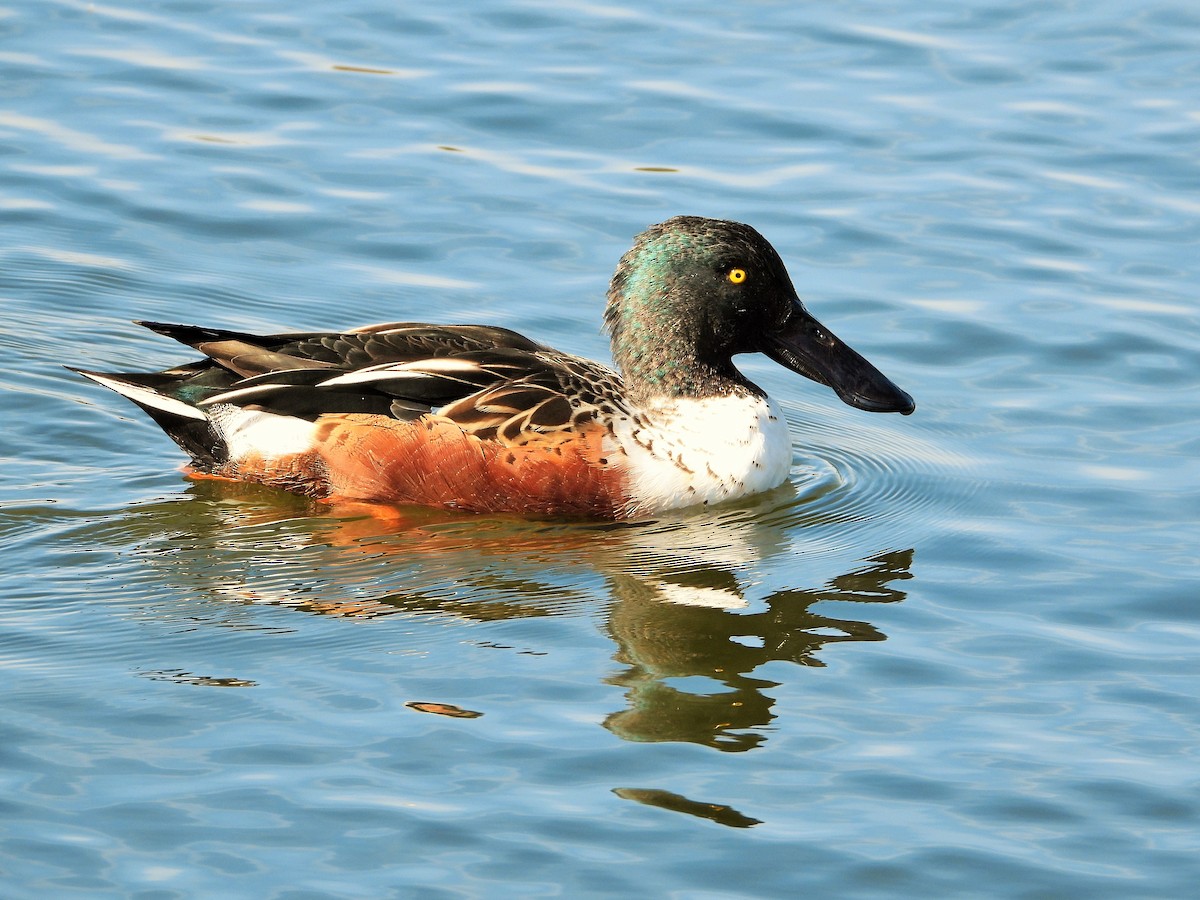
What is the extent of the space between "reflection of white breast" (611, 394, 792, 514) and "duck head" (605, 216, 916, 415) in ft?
0.43

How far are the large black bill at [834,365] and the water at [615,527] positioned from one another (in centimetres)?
44

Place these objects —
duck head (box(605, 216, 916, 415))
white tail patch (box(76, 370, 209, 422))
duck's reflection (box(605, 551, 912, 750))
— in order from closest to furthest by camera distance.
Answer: duck's reflection (box(605, 551, 912, 750)), white tail patch (box(76, 370, 209, 422)), duck head (box(605, 216, 916, 415))

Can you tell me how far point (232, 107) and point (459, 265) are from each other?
2751mm

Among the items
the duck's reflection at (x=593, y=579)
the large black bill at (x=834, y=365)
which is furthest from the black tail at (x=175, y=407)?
the large black bill at (x=834, y=365)

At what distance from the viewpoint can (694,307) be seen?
29.4ft

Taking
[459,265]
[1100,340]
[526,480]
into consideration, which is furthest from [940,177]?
[526,480]

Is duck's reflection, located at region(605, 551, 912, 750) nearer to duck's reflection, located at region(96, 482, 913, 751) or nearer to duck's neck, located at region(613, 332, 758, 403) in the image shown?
duck's reflection, located at region(96, 482, 913, 751)

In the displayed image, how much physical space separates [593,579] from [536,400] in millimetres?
1057

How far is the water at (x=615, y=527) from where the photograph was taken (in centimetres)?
586

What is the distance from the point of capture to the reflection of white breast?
8625 mm

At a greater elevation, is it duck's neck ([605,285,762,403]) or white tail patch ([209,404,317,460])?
duck's neck ([605,285,762,403])

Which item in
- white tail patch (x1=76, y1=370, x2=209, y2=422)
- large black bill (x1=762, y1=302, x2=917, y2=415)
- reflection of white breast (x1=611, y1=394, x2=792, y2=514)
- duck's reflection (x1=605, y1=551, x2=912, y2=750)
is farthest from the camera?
large black bill (x1=762, y1=302, x2=917, y2=415)

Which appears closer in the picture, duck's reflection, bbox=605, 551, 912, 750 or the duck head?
duck's reflection, bbox=605, 551, 912, 750

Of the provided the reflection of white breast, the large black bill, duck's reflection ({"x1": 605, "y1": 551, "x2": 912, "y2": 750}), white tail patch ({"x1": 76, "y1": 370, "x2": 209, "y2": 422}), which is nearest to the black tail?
white tail patch ({"x1": 76, "y1": 370, "x2": 209, "y2": 422})
